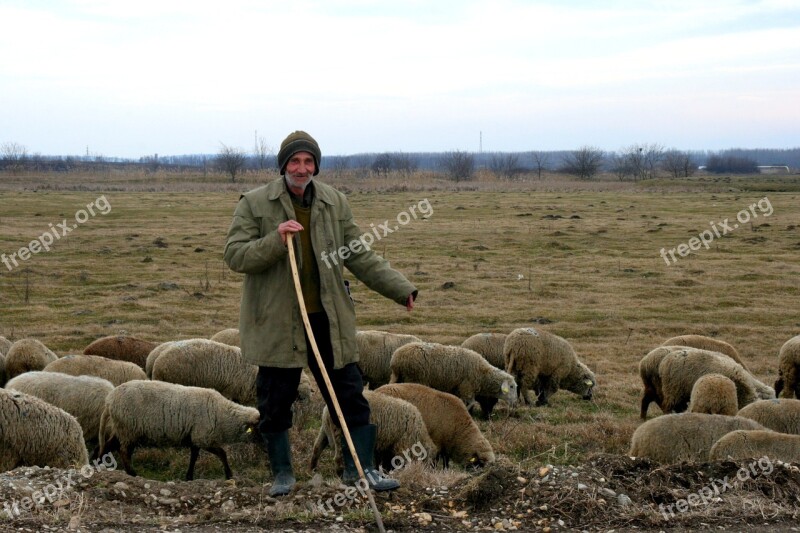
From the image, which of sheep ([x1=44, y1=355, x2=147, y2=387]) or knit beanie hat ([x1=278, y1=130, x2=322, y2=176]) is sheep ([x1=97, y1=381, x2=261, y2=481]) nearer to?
sheep ([x1=44, y1=355, x2=147, y2=387])

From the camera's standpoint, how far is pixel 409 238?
29844 millimetres

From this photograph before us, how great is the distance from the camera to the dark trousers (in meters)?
5.52

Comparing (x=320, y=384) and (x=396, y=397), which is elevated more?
(x=320, y=384)

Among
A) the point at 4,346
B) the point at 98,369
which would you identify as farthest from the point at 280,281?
the point at 4,346

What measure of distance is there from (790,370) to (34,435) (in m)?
9.57

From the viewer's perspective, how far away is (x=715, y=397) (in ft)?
29.6

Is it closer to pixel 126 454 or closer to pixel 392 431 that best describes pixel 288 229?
pixel 392 431

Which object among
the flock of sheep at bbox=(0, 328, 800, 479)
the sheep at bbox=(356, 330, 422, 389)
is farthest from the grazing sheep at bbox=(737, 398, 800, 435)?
the sheep at bbox=(356, 330, 422, 389)

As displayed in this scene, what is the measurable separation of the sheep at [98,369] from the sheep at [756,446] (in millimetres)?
6590

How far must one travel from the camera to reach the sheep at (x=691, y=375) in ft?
32.9

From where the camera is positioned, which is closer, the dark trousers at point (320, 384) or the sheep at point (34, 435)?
the dark trousers at point (320, 384)

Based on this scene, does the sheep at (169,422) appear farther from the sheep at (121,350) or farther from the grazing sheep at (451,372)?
the sheep at (121,350)

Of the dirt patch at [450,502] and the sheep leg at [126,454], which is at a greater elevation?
the dirt patch at [450,502]

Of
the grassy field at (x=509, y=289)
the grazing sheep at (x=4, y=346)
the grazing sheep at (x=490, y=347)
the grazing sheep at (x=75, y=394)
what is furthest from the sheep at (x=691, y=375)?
the grazing sheep at (x=4, y=346)
